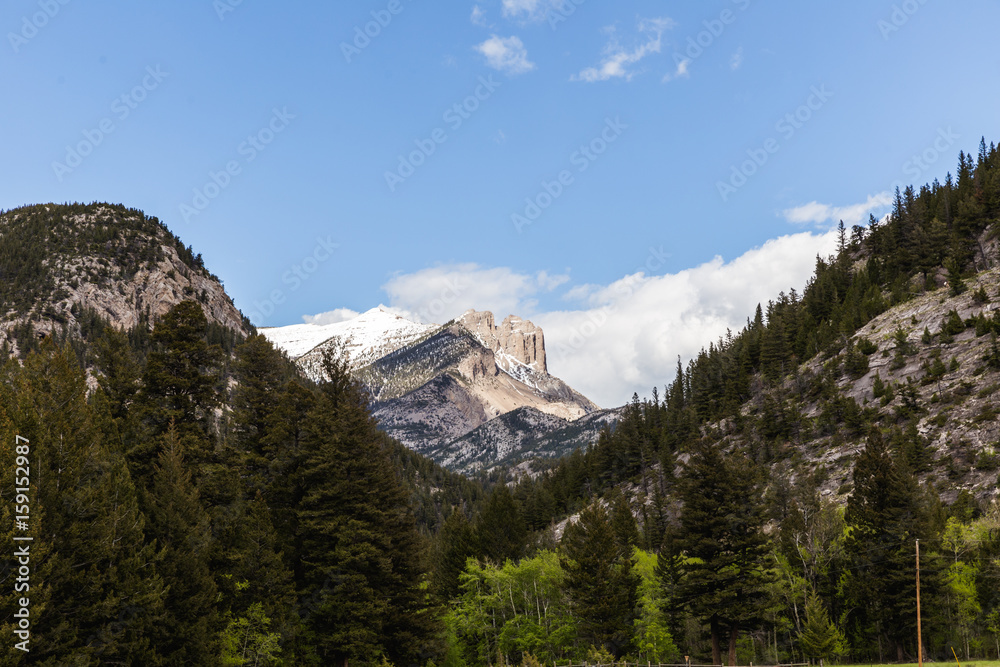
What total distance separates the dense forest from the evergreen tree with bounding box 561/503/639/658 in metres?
0.17

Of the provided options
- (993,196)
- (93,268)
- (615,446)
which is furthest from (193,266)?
(993,196)

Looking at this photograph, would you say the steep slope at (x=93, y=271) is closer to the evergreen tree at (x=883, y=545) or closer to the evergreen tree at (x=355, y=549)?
the evergreen tree at (x=355, y=549)

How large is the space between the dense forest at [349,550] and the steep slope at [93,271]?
414 ft

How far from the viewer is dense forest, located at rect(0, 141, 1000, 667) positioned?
2192 cm

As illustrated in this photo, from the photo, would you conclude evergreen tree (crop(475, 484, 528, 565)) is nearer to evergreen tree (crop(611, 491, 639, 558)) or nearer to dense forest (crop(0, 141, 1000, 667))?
dense forest (crop(0, 141, 1000, 667))

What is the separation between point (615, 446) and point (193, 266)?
14244cm

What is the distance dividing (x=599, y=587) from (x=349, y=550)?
1898 centimetres

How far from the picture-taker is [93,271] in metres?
158

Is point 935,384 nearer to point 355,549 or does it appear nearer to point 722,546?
point 722,546

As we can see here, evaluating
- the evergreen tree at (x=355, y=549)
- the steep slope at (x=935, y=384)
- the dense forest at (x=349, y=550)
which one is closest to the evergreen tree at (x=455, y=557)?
the dense forest at (x=349, y=550)

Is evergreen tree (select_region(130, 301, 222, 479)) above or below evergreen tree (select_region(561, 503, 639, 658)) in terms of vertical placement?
above

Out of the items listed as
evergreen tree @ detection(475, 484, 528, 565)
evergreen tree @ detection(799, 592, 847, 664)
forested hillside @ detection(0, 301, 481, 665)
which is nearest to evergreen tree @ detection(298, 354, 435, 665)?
forested hillside @ detection(0, 301, 481, 665)

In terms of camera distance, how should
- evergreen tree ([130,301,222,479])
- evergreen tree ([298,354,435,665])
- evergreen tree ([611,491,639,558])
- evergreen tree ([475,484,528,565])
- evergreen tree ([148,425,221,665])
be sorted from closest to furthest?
evergreen tree ([148,425,221,665]), evergreen tree ([130,301,222,479]), evergreen tree ([298,354,435,665]), evergreen tree ([611,491,639,558]), evergreen tree ([475,484,528,565])

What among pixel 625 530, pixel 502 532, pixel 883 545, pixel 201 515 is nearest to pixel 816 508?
pixel 883 545
